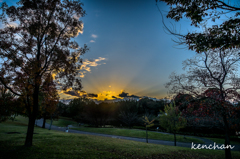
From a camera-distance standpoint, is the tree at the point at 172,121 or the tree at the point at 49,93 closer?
the tree at the point at 49,93

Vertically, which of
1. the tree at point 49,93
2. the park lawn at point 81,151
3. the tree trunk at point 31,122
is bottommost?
the park lawn at point 81,151

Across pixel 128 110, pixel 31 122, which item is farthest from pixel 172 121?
pixel 128 110

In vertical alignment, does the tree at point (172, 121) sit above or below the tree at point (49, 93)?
below

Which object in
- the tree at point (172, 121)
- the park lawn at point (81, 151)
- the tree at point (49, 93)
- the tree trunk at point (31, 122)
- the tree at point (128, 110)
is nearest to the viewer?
the park lawn at point (81, 151)

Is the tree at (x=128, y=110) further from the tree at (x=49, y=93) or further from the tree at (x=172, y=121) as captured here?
the tree at (x=49, y=93)

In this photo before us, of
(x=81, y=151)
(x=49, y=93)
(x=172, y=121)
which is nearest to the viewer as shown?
(x=81, y=151)

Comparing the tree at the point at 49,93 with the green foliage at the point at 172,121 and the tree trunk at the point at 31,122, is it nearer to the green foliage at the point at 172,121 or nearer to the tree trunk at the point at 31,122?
the tree trunk at the point at 31,122

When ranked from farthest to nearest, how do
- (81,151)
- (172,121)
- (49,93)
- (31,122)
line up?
(172,121) → (49,93) → (31,122) → (81,151)

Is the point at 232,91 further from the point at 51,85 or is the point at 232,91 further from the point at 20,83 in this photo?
the point at 20,83

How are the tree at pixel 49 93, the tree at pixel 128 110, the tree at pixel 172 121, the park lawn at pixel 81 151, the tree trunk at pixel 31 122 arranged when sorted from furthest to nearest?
the tree at pixel 128 110 < the tree at pixel 172 121 < the tree at pixel 49 93 < the tree trunk at pixel 31 122 < the park lawn at pixel 81 151

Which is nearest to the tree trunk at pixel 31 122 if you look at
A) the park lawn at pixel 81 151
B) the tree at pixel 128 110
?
the park lawn at pixel 81 151

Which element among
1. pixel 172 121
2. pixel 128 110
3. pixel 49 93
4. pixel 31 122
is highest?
pixel 49 93

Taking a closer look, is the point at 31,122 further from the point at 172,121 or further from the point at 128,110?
the point at 128,110

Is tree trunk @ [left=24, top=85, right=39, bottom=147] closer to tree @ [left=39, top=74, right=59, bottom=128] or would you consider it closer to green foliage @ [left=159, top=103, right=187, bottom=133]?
tree @ [left=39, top=74, right=59, bottom=128]
